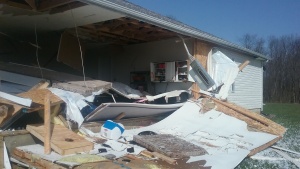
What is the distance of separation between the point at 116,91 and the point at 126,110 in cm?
71

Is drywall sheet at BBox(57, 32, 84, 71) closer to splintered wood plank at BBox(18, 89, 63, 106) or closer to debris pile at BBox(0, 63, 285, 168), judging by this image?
debris pile at BBox(0, 63, 285, 168)

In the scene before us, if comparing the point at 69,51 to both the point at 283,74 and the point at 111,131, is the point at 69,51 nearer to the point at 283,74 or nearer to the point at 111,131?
the point at 111,131

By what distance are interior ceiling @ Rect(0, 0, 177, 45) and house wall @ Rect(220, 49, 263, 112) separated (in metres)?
4.79

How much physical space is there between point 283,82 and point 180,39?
35.8 meters

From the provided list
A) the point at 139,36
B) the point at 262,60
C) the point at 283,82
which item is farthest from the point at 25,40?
the point at 283,82

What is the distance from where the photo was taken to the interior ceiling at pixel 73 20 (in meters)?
A: 6.59

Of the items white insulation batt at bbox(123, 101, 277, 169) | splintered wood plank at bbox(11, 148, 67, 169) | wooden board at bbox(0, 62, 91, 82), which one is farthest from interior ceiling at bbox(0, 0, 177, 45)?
splintered wood plank at bbox(11, 148, 67, 169)

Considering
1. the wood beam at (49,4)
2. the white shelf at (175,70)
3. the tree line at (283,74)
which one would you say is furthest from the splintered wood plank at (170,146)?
the tree line at (283,74)

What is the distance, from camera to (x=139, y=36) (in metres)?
10.5

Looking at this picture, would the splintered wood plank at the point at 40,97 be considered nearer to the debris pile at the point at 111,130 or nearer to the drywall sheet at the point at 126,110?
the debris pile at the point at 111,130

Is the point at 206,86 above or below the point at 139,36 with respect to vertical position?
below

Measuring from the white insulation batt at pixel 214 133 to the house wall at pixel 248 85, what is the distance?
5.43 metres

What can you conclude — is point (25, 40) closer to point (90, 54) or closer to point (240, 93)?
point (90, 54)

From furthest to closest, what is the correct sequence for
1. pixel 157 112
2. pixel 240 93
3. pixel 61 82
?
pixel 240 93, pixel 157 112, pixel 61 82
